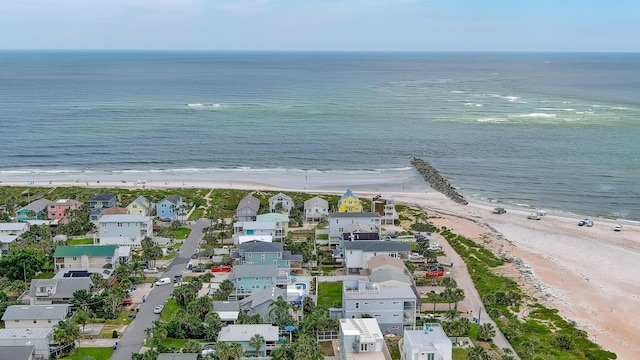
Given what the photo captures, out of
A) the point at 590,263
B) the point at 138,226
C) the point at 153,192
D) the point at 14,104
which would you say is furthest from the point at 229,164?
the point at 14,104

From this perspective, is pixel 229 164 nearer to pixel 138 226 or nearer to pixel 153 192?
pixel 153 192

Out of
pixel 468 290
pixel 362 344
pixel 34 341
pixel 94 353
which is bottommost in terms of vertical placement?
pixel 94 353


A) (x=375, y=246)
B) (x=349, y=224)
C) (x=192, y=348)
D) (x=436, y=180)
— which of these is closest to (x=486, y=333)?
(x=375, y=246)

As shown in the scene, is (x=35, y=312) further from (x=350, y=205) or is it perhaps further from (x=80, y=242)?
(x=350, y=205)

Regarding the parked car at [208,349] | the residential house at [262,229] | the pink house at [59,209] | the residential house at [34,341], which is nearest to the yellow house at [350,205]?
the residential house at [262,229]

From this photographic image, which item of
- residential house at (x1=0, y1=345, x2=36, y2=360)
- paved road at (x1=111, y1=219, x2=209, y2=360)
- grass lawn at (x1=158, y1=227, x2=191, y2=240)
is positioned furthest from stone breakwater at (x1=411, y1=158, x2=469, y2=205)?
residential house at (x1=0, y1=345, x2=36, y2=360)

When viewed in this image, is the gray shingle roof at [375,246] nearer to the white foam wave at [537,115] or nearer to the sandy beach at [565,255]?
the sandy beach at [565,255]

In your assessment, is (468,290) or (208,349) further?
(468,290)
